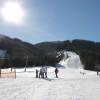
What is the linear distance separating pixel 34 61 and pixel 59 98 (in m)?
73.9

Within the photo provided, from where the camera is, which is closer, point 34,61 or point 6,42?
point 34,61

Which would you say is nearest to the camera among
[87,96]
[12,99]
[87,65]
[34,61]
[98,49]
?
[12,99]

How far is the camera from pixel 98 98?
18062mm

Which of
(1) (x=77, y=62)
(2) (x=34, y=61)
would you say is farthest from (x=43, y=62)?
(1) (x=77, y=62)

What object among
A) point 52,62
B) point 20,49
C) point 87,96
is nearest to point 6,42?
point 20,49

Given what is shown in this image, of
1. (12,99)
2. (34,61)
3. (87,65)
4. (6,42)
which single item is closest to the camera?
(12,99)

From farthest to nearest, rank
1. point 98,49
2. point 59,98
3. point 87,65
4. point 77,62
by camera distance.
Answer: point 98,49 < point 77,62 < point 87,65 < point 59,98

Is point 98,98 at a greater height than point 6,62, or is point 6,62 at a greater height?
point 6,62

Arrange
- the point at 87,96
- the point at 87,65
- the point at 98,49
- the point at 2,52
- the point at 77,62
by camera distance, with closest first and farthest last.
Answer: the point at 87,96 → the point at 87,65 → the point at 77,62 → the point at 2,52 → the point at 98,49

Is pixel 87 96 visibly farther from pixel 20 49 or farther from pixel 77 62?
pixel 20 49

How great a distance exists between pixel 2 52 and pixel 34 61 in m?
53.9

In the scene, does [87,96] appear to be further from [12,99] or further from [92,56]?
[92,56]

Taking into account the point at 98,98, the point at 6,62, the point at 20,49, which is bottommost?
the point at 98,98

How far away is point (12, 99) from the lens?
16.5 m
